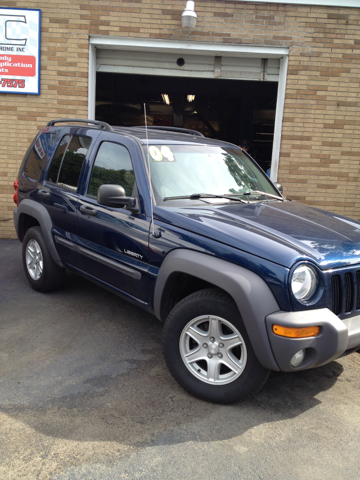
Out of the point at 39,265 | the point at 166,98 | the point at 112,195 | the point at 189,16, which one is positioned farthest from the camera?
the point at 166,98

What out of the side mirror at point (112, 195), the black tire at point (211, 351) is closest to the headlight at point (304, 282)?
the black tire at point (211, 351)

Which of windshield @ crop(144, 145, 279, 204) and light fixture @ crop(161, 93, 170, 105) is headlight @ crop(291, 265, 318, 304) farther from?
light fixture @ crop(161, 93, 170, 105)

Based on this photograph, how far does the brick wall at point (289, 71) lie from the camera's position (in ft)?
24.8

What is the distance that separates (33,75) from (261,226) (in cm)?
631

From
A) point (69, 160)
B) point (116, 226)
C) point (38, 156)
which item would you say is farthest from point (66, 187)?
point (116, 226)

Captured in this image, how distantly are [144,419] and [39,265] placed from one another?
2780mm

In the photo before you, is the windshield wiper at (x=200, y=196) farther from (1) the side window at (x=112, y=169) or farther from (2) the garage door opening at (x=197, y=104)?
(2) the garage door opening at (x=197, y=104)

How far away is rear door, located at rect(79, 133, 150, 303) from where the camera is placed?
3504mm

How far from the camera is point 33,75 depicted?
25.3ft

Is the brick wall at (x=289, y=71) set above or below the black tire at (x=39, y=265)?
above

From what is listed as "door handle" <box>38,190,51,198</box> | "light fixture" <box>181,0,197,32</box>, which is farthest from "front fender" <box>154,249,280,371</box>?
"light fixture" <box>181,0,197,32</box>

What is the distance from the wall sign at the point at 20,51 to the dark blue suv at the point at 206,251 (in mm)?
3651

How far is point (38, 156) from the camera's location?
5.12 meters

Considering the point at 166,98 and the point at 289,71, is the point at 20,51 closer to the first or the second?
the point at 289,71
